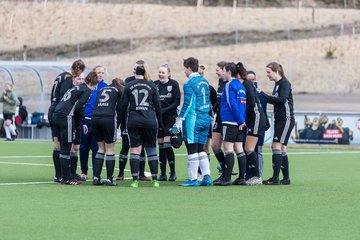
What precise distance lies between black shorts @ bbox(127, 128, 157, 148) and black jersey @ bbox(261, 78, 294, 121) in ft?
6.78

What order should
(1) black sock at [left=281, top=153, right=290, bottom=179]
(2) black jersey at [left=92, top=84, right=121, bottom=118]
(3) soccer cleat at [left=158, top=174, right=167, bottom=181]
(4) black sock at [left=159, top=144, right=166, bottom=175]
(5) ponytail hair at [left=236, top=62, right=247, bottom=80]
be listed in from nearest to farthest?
(2) black jersey at [left=92, top=84, right=121, bottom=118] < (5) ponytail hair at [left=236, top=62, right=247, bottom=80] < (1) black sock at [left=281, top=153, right=290, bottom=179] < (3) soccer cleat at [left=158, top=174, right=167, bottom=181] < (4) black sock at [left=159, top=144, right=166, bottom=175]

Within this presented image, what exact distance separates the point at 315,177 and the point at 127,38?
205 feet

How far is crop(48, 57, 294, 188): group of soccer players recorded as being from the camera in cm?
1723

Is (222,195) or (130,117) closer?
(222,195)

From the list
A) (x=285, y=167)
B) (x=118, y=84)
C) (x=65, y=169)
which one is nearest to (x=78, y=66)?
(x=118, y=84)

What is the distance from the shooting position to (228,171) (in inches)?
703

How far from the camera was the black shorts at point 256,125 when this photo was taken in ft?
59.5

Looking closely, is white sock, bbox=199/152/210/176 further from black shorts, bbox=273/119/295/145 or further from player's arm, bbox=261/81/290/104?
player's arm, bbox=261/81/290/104

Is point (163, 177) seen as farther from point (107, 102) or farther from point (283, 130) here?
point (283, 130)

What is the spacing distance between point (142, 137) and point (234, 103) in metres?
1.57

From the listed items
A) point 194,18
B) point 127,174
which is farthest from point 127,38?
point 127,174

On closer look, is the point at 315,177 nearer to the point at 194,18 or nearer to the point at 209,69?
the point at 209,69

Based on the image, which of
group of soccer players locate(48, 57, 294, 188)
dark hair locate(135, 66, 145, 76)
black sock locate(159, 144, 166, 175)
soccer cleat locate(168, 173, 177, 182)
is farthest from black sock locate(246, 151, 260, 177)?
dark hair locate(135, 66, 145, 76)

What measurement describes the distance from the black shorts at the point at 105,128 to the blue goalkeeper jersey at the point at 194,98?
112 cm
